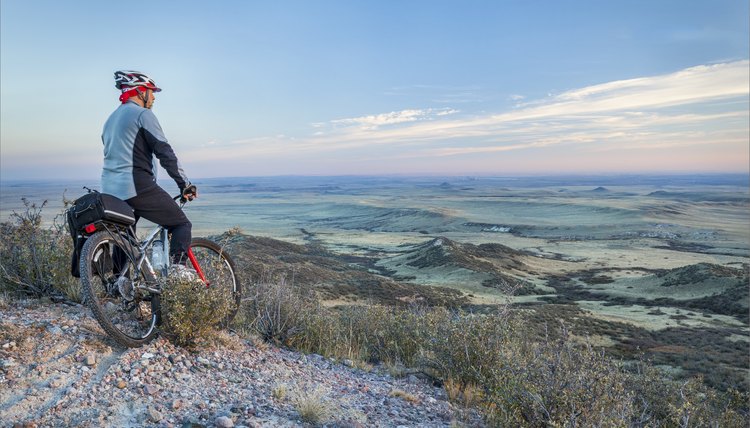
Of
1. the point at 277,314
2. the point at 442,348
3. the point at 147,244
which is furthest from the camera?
the point at 277,314

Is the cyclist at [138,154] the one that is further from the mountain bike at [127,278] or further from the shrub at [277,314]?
the shrub at [277,314]

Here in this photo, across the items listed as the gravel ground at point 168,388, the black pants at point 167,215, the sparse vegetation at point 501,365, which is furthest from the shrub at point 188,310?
the sparse vegetation at point 501,365

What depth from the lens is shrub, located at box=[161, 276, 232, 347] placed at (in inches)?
165

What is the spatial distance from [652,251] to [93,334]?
68288mm

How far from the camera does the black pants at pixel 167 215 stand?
416cm

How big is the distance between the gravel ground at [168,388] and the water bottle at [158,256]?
0.68 m

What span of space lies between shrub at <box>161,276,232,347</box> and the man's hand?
72 centimetres

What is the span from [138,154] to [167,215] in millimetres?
593

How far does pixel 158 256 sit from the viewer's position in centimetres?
442

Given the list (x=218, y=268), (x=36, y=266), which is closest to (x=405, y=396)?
(x=218, y=268)

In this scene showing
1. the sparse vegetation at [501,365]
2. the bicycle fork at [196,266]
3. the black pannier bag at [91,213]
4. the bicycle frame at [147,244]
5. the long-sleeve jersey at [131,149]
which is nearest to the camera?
the sparse vegetation at [501,365]

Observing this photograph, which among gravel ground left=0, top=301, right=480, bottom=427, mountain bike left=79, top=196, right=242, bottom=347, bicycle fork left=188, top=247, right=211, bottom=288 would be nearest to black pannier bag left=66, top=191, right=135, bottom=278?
mountain bike left=79, top=196, right=242, bottom=347

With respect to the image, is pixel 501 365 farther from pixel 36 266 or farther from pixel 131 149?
pixel 36 266

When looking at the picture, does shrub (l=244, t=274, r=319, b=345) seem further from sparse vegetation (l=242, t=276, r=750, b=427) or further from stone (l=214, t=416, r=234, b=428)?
stone (l=214, t=416, r=234, b=428)
